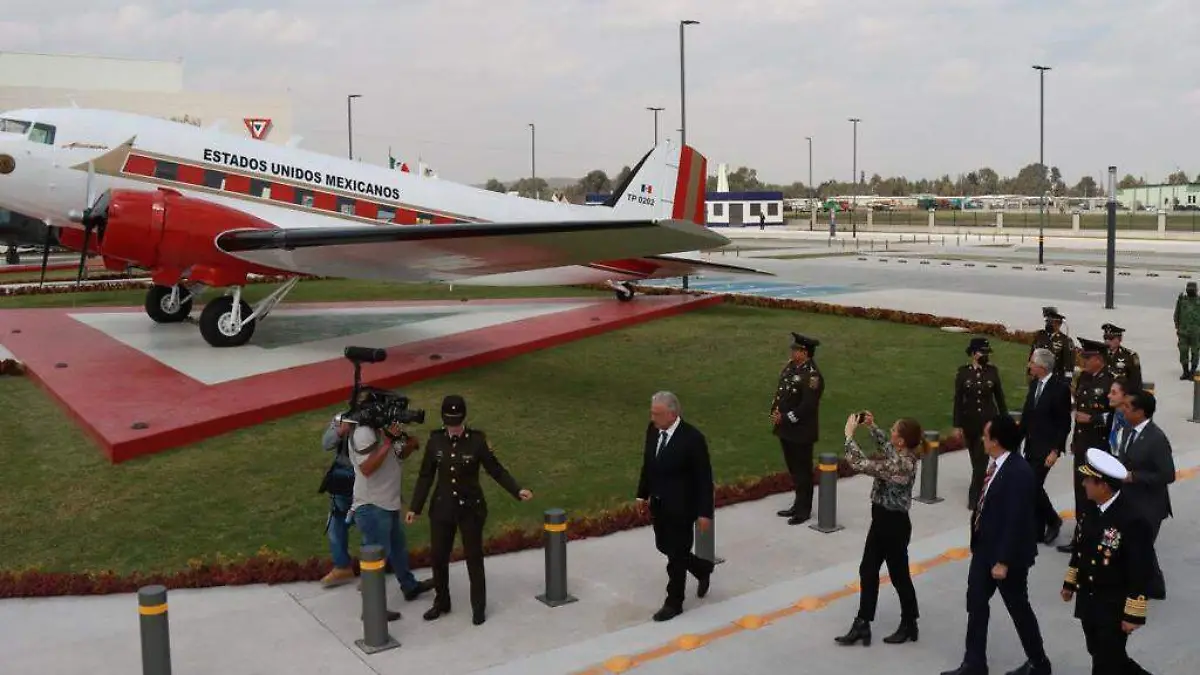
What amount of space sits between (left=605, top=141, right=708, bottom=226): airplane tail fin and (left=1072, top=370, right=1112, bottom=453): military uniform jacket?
16913 millimetres

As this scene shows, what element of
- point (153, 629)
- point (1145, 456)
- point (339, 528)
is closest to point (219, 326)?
point (339, 528)

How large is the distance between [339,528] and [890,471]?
4.46 metres

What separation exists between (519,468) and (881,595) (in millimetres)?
4911

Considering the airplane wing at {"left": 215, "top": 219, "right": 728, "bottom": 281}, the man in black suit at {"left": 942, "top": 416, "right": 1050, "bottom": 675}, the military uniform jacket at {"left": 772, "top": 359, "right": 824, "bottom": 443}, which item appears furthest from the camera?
the airplane wing at {"left": 215, "top": 219, "right": 728, "bottom": 281}

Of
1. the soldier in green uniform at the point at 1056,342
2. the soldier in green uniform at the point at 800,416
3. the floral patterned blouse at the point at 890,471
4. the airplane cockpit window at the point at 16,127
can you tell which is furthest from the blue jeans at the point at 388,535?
the airplane cockpit window at the point at 16,127

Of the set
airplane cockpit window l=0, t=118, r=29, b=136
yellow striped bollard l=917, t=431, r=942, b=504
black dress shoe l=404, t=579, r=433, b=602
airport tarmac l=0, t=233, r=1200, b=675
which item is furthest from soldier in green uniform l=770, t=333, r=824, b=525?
airplane cockpit window l=0, t=118, r=29, b=136

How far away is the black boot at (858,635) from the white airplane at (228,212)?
8066 mm

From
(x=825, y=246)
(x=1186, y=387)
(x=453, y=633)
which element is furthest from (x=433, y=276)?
(x=825, y=246)

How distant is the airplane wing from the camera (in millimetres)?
13469

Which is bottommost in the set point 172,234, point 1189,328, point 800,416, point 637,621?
point 637,621

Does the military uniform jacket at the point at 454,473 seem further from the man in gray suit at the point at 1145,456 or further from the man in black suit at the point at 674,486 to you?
the man in gray suit at the point at 1145,456

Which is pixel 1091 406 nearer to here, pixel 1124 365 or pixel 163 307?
pixel 1124 365

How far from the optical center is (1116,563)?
5699 mm

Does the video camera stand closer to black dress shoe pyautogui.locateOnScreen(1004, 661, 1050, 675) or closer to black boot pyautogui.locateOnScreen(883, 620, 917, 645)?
black boot pyautogui.locateOnScreen(883, 620, 917, 645)
